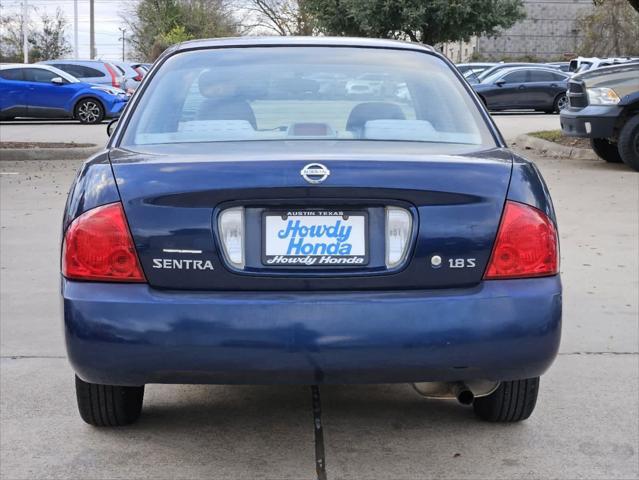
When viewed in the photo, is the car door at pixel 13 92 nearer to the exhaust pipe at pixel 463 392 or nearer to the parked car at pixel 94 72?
the parked car at pixel 94 72

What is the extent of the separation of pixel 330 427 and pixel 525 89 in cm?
2524

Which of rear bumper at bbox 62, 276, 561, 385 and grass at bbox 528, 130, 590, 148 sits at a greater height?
rear bumper at bbox 62, 276, 561, 385

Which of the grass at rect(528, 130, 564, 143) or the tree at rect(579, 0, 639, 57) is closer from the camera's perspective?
the grass at rect(528, 130, 564, 143)

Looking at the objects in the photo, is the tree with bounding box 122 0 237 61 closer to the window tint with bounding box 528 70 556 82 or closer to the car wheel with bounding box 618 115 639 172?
the window tint with bounding box 528 70 556 82

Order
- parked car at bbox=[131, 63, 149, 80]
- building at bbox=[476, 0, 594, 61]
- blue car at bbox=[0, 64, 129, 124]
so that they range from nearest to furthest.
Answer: blue car at bbox=[0, 64, 129, 124] → parked car at bbox=[131, 63, 149, 80] → building at bbox=[476, 0, 594, 61]

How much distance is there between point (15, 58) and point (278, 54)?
54.5 metres

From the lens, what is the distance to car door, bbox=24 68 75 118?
22766mm

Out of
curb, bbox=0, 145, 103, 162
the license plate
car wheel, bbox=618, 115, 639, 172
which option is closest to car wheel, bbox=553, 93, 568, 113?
car wheel, bbox=618, 115, 639, 172

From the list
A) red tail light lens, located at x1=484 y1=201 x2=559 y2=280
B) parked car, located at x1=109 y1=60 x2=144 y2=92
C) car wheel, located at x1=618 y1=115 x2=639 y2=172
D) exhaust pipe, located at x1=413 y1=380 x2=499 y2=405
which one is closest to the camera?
red tail light lens, located at x1=484 y1=201 x2=559 y2=280

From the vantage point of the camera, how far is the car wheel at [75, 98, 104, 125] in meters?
22.8

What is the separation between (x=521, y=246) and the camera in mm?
3256

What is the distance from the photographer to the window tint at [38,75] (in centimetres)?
2289

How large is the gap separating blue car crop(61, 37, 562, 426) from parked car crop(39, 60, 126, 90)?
23021mm

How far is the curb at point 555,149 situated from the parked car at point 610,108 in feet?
4.72
